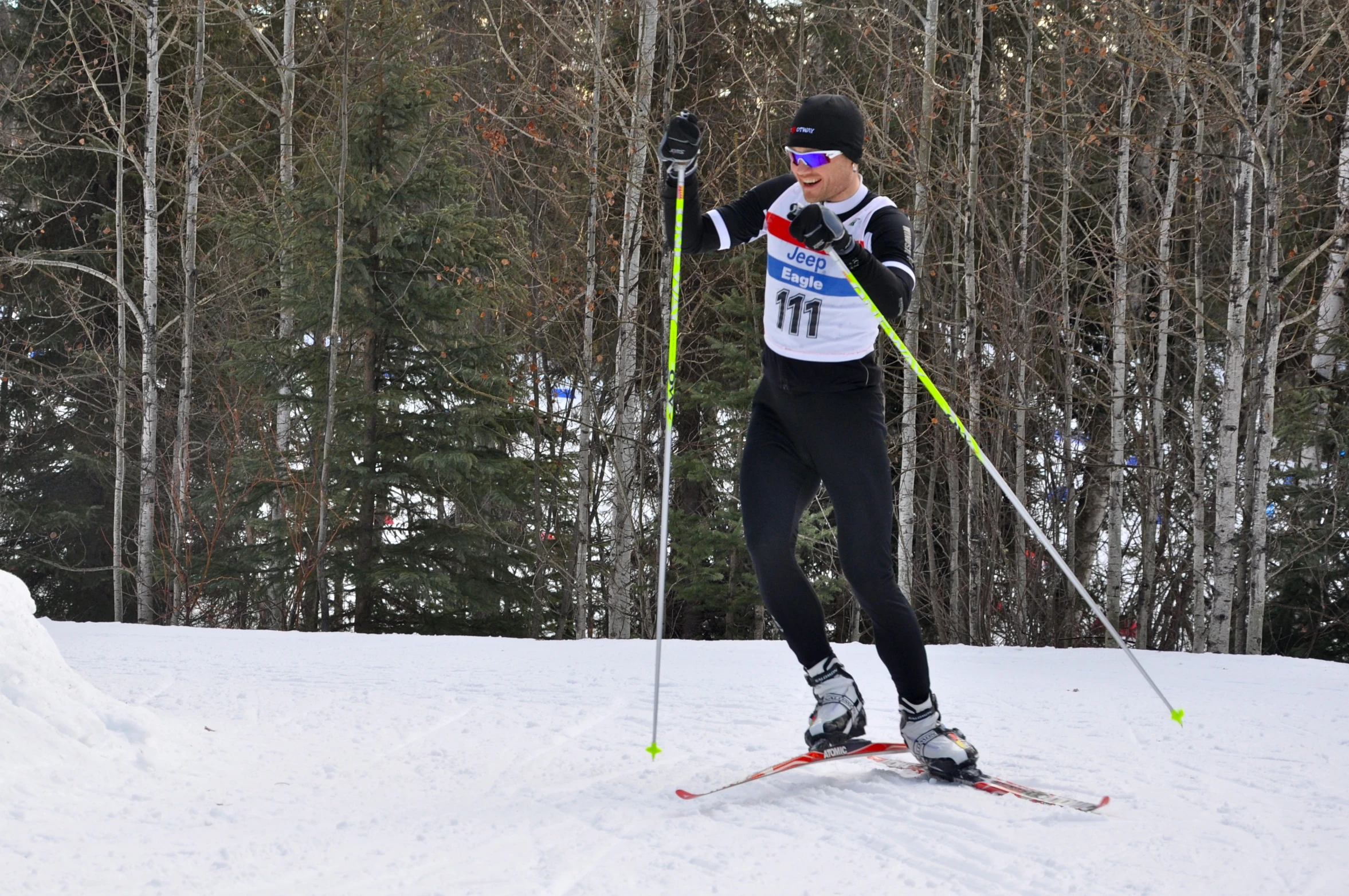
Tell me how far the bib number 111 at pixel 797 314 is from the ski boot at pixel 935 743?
1092 millimetres

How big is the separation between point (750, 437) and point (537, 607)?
25.1ft

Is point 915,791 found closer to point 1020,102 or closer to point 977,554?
point 977,554

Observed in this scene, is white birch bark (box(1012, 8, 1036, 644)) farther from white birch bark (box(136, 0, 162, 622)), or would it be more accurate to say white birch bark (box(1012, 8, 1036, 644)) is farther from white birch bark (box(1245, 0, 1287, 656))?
white birch bark (box(136, 0, 162, 622))

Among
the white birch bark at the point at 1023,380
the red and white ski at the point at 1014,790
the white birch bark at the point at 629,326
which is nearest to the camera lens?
the red and white ski at the point at 1014,790

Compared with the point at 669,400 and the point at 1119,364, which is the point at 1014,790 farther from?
the point at 1119,364

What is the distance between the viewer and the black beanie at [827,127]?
10.5ft

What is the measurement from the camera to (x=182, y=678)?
459 cm

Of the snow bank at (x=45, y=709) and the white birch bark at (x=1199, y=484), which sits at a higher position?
the white birch bark at (x=1199, y=484)

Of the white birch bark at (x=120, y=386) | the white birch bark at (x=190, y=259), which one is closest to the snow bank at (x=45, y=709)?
the white birch bark at (x=190, y=259)

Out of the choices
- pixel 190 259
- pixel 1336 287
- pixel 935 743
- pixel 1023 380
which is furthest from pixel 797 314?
pixel 190 259

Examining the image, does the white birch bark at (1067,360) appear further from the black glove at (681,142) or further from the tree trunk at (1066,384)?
the black glove at (681,142)

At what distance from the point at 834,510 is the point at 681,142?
1228 mm

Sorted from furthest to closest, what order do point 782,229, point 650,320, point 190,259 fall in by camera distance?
1. point 650,320
2. point 190,259
3. point 782,229

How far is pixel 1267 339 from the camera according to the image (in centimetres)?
753
